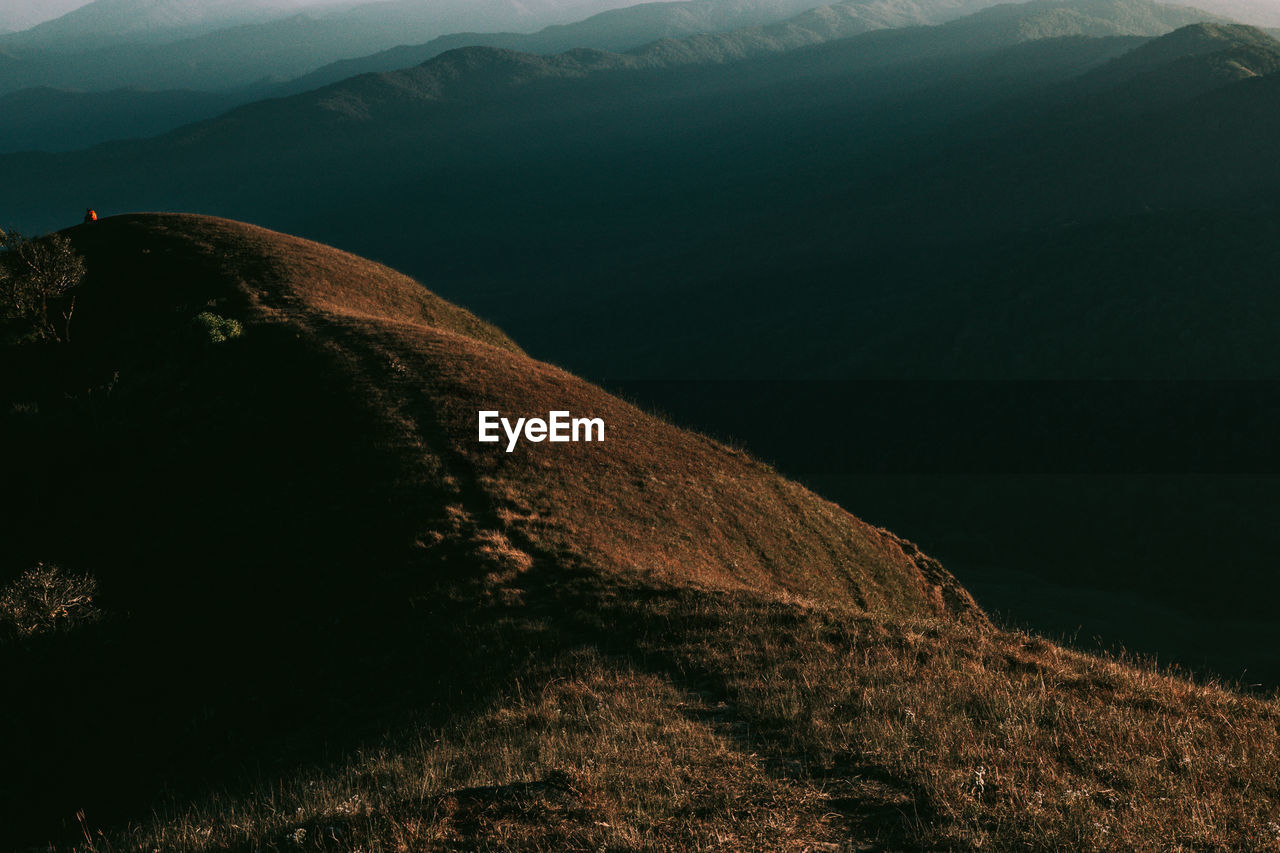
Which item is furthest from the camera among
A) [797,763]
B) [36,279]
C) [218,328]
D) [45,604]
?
[36,279]

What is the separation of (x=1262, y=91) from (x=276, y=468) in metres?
252

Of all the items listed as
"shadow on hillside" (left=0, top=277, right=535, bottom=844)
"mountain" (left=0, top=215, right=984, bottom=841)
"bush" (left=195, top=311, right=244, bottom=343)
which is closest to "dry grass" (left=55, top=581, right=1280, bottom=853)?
"shadow on hillside" (left=0, top=277, right=535, bottom=844)

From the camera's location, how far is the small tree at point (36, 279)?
2772cm

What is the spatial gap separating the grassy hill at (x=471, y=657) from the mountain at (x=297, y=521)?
0.10 m

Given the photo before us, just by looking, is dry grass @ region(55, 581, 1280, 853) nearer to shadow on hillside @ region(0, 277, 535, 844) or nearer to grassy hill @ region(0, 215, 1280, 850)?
grassy hill @ region(0, 215, 1280, 850)

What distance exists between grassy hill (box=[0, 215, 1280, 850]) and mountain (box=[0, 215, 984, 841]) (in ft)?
0.33

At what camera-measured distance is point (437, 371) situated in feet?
85.1

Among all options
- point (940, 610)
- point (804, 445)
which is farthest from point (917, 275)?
point (940, 610)

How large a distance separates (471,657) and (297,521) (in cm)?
738
